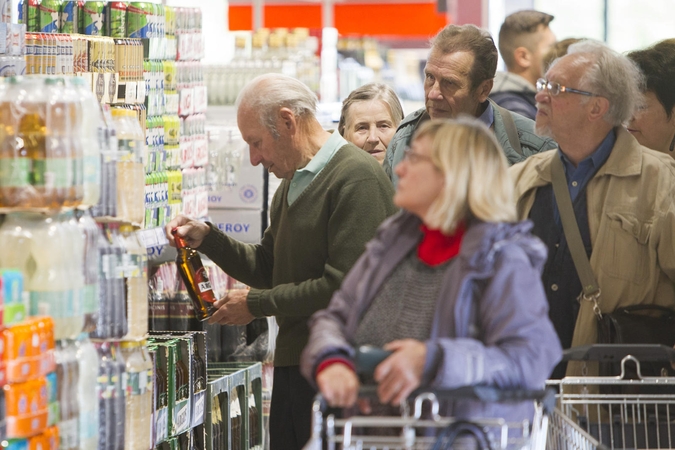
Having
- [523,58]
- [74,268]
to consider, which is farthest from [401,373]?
[523,58]

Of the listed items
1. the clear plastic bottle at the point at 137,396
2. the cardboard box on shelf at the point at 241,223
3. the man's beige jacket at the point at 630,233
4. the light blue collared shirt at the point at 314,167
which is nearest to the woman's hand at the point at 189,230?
the light blue collared shirt at the point at 314,167

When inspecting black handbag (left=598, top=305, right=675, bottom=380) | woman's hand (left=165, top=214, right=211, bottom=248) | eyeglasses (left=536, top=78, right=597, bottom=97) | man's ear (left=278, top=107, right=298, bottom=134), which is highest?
eyeglasses (left=536, top=78, right=597, bottom=97)

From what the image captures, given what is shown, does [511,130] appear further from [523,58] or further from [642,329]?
[523,58]

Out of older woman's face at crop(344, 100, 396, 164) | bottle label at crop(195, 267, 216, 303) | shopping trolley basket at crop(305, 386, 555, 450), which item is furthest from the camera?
older woman's face at crop(344, 100, 396, 164)

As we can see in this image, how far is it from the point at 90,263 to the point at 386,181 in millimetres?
1181

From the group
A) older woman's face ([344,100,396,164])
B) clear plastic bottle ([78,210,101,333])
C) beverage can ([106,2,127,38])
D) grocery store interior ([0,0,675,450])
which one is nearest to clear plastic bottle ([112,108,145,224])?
grocery store interior ([0,0,675,450])

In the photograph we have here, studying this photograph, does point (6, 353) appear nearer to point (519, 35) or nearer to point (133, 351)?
point (133, 351)

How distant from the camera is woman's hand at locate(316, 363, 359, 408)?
2.20 m

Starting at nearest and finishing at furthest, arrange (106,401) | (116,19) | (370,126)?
(106,401)
(116,19)
(370,126)

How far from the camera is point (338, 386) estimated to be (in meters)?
2.21

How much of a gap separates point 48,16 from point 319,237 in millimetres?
1661

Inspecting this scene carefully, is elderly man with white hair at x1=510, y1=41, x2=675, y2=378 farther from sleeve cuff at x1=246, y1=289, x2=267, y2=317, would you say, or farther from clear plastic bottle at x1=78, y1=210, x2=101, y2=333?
clear plastic bottle at x1=78, y1=210, x2=101, y2=333

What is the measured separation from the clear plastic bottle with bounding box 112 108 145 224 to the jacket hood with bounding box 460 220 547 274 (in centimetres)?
136

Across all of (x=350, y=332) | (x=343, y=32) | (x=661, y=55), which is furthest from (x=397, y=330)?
(x=343, y=32)
